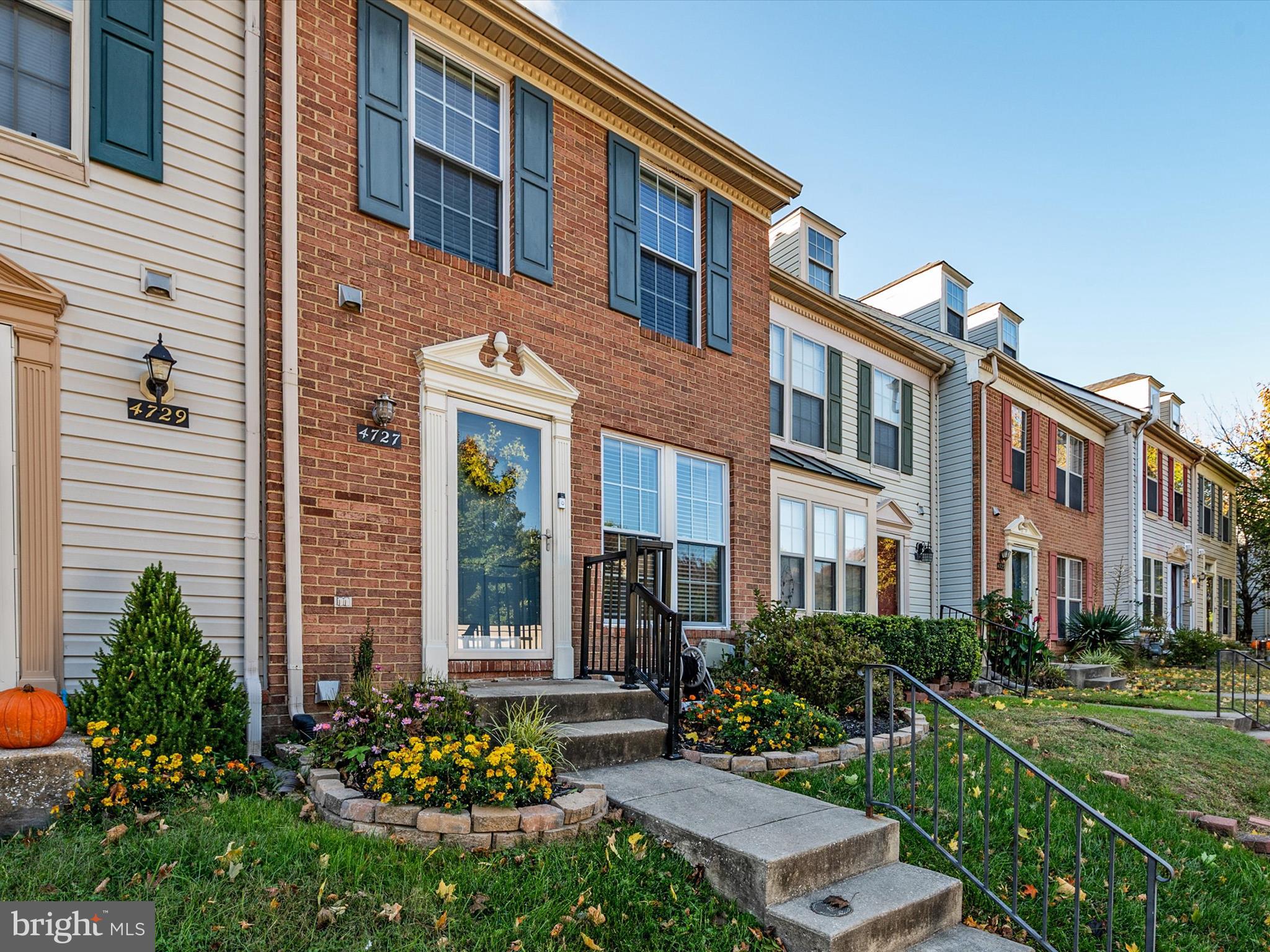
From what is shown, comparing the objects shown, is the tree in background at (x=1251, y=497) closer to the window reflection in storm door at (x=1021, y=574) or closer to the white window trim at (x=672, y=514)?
the window reflection in storm door at (x=1021, y=574)

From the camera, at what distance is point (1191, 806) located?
223 inches

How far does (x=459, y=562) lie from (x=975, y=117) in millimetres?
10654

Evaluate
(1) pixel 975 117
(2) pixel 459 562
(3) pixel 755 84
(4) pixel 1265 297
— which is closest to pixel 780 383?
(3) pixel 755 84

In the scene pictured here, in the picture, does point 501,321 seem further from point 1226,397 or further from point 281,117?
point 1226,397

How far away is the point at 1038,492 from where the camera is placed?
15.5 m

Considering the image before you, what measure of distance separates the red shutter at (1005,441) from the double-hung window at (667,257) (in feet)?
27.8

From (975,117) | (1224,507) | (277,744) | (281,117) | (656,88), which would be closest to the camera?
(277,744)

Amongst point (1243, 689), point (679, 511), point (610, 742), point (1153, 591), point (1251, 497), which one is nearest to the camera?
point (610, 742)

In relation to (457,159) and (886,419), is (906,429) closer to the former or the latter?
(886,419)

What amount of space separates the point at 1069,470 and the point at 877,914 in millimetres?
16319

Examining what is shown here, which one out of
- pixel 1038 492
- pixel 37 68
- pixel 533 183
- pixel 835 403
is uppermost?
pixel 533 183

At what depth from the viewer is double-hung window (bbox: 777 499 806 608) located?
9.66 meters

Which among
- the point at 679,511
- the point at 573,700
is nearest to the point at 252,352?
the point at 573,700

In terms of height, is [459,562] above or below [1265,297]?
below
